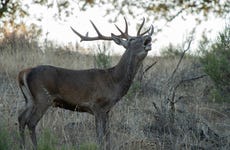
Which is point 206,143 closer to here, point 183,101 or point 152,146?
point 152,146

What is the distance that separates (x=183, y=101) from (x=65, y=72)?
3491 millimetres

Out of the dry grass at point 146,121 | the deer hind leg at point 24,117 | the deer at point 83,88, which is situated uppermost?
the deer at point 83,88

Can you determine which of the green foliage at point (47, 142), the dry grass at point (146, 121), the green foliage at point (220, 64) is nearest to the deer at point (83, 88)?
the dry grass at point (146, 121)

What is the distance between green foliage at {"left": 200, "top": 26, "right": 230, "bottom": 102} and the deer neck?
78.1 inches

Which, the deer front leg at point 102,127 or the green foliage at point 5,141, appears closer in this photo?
the green foliage at point 5,141

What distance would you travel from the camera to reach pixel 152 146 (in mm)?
8883

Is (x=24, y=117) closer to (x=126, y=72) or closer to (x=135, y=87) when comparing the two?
(x=126, y=72)

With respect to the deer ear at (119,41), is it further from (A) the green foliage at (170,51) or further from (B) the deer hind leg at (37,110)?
(A) the green foliage at (170,51)

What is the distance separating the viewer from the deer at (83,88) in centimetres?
837

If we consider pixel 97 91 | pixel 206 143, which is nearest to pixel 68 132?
pixel 97 91

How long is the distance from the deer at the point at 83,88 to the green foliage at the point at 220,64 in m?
1.79

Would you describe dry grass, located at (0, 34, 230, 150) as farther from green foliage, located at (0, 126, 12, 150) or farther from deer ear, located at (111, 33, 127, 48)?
deer ear, located at (111, 33, 127, 48)

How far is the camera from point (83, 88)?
28.8ft

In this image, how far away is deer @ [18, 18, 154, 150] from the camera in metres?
8.37
